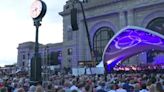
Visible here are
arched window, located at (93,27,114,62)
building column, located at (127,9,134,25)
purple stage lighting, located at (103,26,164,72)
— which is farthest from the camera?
arched window, located at (93,27,114,62)

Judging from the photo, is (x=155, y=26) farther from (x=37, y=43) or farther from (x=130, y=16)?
(x=37, y=43)

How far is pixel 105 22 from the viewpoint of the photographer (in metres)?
73.4

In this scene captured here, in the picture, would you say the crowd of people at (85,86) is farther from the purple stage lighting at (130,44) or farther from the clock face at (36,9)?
the purple stage lighting at (130,44)

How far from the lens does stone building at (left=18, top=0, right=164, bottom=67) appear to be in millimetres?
64688

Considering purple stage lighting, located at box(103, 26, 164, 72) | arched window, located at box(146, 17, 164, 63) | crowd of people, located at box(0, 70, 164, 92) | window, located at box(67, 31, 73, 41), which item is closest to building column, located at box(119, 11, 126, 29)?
arched window, located at box(146, 17, 164, 63)

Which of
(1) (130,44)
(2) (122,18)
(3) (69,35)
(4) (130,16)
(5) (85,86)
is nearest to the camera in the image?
(5) (85,86)

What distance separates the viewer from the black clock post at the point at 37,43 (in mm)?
18609

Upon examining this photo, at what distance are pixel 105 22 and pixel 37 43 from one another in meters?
54.9

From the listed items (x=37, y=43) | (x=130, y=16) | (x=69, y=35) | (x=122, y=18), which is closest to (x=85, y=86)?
(x=37, y=43)

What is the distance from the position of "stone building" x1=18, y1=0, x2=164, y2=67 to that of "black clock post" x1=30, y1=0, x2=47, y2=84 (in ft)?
132

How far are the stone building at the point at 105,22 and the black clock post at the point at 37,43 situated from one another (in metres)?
40.1

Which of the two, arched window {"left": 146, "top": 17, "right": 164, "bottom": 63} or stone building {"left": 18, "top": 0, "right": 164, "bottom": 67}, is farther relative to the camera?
stone building {"left": 18, "top": 0, "right": 164, "bottom": 67}

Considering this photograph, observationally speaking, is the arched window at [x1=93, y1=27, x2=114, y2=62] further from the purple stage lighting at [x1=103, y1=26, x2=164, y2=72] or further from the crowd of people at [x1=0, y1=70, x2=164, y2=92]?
the crowd of people at [x1=0, y1=70, x2=164, y2=92]

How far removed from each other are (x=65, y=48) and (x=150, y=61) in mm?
24709
